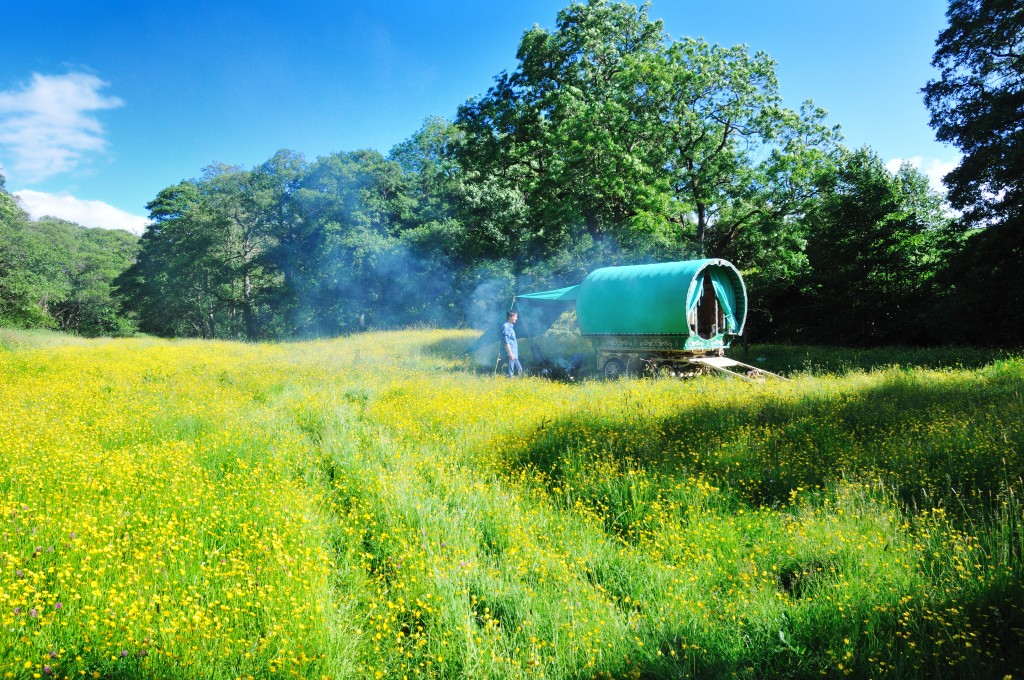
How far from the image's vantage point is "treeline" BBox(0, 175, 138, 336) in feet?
125


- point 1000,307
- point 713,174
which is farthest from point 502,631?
point 713,174

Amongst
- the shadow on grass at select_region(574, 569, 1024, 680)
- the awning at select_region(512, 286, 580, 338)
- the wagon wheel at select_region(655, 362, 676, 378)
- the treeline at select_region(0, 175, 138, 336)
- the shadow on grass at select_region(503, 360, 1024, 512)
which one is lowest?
the shadow on grass at select_region(574, 569, 1024, 680)

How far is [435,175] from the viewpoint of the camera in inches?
1640

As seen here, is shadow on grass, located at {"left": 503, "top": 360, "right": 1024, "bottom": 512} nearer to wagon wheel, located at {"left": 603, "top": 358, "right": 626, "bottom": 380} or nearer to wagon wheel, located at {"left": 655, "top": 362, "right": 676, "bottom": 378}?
wagon wheel, located at {"left": 655, "top": 362, "right": 676, "bottom": 378}

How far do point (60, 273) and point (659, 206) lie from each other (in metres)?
47.3

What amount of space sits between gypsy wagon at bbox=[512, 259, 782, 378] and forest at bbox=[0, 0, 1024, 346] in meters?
7.23

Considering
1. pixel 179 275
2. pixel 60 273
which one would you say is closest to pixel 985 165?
pixel 179 275

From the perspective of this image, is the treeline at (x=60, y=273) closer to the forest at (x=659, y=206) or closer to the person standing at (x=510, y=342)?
the forest at (x=659, y=206)

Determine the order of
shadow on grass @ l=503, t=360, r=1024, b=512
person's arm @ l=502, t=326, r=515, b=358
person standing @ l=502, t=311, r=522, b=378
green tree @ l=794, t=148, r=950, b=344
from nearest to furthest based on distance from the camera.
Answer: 1. shadow on grass @ l=503, t=360, r=1024, b=512
2. person standing @ l=502, t=311, r=522, b=378
3. person's arm @ l=502, t=326, r=515, b=358
4. green tree @ l=794, t=148, r=950, b=344

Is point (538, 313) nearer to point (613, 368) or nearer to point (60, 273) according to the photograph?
point (613, 368)

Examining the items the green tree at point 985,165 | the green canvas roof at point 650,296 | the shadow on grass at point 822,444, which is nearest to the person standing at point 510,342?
the green canvas roof at point 650,296

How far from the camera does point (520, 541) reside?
14.8ft

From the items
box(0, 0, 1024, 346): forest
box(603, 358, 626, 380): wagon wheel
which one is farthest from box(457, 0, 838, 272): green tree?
box(603, 358, 626, 380): wagon wheel

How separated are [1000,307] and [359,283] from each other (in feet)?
118
